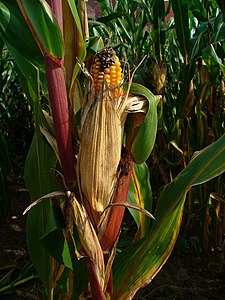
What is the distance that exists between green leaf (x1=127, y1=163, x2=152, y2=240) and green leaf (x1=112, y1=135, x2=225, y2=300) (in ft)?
0.18

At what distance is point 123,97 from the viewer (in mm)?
834

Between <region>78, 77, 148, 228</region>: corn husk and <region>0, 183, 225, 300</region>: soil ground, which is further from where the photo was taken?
<region>0, 183, 225, 300</region>: soil ground

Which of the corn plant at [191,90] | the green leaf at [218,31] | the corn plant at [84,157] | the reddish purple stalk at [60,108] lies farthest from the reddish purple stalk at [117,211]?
the green leaf at [218,31]

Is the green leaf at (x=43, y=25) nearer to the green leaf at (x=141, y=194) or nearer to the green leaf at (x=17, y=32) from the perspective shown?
the green leaf at (x=17, y=32)

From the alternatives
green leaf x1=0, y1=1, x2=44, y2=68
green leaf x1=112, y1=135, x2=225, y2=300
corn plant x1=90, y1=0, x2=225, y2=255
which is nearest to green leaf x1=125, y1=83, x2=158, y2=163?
green leaf x1=112, y1=135, x2=225, y2=300

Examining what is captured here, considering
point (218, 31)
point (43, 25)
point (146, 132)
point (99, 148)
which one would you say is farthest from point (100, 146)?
point (218, 31)

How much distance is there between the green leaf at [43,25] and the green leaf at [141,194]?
1.38 ft

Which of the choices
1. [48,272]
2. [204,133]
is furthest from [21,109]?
[48,272]

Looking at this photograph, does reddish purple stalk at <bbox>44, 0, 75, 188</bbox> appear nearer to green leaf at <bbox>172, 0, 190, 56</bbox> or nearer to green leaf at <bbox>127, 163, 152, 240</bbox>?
green leaf at <bbox>127, 163, 152, 240</bbox>

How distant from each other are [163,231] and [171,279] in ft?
2.69

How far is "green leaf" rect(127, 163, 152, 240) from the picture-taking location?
1.05m

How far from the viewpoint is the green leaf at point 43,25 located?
727mm

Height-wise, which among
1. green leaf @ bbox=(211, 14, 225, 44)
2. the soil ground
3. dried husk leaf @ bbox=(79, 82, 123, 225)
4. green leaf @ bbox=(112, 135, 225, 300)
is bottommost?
the soil ground

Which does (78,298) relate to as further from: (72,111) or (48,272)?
(72,111)
